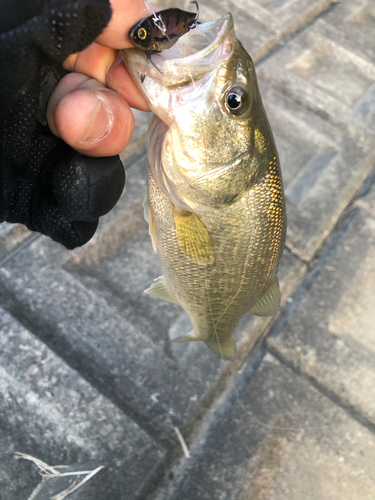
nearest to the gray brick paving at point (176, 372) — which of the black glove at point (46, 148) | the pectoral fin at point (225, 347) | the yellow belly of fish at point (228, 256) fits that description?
the pectoral fin at point (225, 347)

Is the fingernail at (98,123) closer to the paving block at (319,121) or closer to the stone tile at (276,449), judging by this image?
the stone tile at (276,449)

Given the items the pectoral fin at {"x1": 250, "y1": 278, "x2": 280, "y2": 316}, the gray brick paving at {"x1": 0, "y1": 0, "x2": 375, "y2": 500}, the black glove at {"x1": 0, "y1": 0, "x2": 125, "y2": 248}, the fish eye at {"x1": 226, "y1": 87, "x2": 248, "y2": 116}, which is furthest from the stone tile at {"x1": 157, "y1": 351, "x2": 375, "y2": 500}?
the fish eye at {"x1": 226, "y1": 87, "x2": 248, "y2": 116}

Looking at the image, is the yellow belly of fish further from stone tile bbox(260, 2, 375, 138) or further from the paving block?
stone tile bbox(260, 2, 375, 138)

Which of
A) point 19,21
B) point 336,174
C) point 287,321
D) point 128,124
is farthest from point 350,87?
point 19,21

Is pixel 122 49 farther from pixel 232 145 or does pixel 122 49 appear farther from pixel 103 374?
pixel 103 374

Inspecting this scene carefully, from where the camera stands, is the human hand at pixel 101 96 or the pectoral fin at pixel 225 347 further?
the pectoral fin at pixel 225 347

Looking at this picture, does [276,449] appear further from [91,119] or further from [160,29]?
[160,29]
